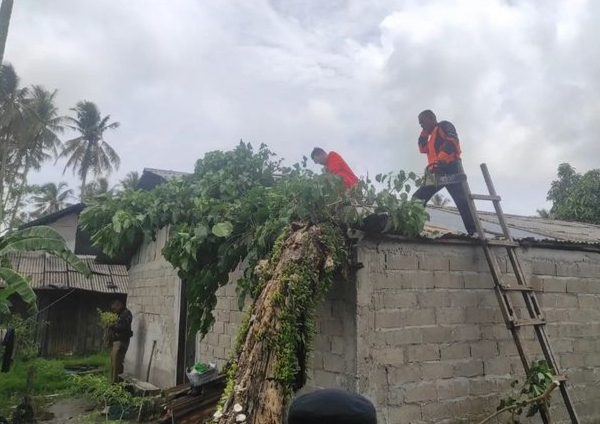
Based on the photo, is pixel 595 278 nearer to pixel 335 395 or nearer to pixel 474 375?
pixel 474 375

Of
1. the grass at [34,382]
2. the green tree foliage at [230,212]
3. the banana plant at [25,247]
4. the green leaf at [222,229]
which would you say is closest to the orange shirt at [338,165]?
the green tree foliage at [230,212]

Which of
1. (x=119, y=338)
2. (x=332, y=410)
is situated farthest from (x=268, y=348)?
(x=119, y=338)

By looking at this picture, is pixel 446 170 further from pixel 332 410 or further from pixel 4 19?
pixel 4 19

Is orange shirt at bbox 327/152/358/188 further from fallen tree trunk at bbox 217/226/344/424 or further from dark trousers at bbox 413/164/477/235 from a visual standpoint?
fallen tree trunk at bbox 217/226/344/424

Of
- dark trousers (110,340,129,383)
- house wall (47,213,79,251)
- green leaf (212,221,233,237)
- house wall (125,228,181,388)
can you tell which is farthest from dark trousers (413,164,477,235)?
house wall (47,213,79,251)

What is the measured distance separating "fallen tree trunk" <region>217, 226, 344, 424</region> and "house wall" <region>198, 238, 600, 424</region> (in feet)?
1.64

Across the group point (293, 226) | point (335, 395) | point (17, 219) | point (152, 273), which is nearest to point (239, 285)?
point (293, 226)

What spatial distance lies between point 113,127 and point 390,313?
32.2 m

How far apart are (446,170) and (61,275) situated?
50.8 ft

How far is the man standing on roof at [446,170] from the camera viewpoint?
5.02 metres

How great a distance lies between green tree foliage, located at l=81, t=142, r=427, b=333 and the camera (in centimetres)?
439

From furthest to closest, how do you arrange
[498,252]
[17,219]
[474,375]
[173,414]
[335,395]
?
1. [17,219]
2. [173,414]
3. [498,252]
4. [474,375]
5. [335,395]

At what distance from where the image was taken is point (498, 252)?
5215 mm

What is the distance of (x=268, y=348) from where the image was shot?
3.51 metres
